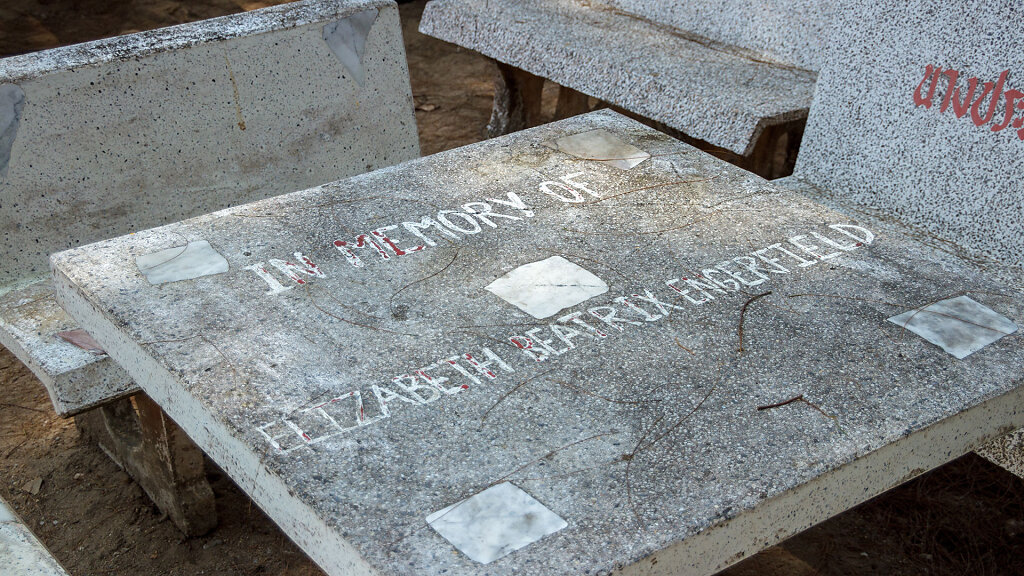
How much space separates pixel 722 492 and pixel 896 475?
34 cm

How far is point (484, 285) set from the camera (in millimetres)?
1860

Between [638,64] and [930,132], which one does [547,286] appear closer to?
[930,132]

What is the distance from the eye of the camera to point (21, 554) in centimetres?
168

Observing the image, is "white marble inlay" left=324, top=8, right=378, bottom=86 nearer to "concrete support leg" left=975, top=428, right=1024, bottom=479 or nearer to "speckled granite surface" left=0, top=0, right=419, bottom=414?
"speckled granite surface" left=0, top=0, right=419, bottom=414

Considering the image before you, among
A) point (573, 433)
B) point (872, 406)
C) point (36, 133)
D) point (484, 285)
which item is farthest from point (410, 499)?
point (36, 133)

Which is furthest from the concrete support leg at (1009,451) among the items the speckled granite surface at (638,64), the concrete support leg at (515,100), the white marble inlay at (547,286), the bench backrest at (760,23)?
the concrete support leg at (515,100)

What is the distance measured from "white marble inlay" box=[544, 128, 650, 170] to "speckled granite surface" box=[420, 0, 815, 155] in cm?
48

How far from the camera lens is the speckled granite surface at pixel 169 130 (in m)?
2.38

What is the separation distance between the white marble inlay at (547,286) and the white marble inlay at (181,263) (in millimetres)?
506

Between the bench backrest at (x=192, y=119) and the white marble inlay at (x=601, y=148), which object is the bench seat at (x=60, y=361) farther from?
the white marble inlay at (x=601, y=148)

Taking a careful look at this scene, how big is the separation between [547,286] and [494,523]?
2.05 feet

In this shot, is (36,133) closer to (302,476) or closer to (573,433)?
(302,476)

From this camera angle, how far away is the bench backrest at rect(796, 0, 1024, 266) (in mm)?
2262

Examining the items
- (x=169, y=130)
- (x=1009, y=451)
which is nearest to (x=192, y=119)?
(x=169, y=130)
